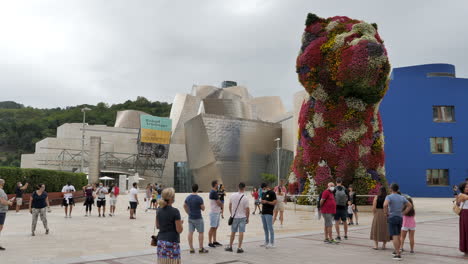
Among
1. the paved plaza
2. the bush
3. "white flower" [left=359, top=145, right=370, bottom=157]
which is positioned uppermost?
"white flower" [left=359, top=145, right=370, bottom=157]

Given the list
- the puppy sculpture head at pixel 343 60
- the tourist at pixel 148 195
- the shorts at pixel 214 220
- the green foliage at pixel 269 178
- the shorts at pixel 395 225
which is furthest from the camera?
the green foliage at pixel 269 178

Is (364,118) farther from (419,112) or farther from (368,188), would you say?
(419,112)

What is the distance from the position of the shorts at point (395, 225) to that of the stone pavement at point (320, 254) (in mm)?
505

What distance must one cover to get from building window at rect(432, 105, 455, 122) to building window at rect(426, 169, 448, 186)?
509 centimetres

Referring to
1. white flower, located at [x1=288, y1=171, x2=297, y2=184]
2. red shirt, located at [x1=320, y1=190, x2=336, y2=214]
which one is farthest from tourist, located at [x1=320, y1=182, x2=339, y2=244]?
white flower, located at [x1=288, y1=171, x2=297, y2=184]

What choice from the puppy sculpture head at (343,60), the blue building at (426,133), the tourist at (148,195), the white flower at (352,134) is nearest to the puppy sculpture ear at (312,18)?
the puppy sculpture head at (343,60)

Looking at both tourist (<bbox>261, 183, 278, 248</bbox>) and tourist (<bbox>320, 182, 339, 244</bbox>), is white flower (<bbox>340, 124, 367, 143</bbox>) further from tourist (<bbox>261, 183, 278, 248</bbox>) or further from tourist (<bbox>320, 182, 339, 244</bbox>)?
tourist (<bbox>261, 183, 278, 248</bbox>)

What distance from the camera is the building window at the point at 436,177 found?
3581 centimetres

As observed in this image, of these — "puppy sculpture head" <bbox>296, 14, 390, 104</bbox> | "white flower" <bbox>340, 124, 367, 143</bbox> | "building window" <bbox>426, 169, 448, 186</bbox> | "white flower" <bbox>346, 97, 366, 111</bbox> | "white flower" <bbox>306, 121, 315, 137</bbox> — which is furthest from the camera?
"building window" <bbox>426, 169, 448, 186</bbox>

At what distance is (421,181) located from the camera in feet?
117

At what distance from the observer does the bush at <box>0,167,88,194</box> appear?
20.8 meters

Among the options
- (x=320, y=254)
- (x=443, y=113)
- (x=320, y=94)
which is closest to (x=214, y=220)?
(x=320, y=254)

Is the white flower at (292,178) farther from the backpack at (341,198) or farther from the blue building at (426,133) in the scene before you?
the blue building at (426,133)

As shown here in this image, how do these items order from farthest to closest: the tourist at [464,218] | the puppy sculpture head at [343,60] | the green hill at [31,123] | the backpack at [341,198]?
the green hill at [31,123]
the puppy sculpture head at [343,60]
the backpack at [341,198]
the tourist at [464,218]
